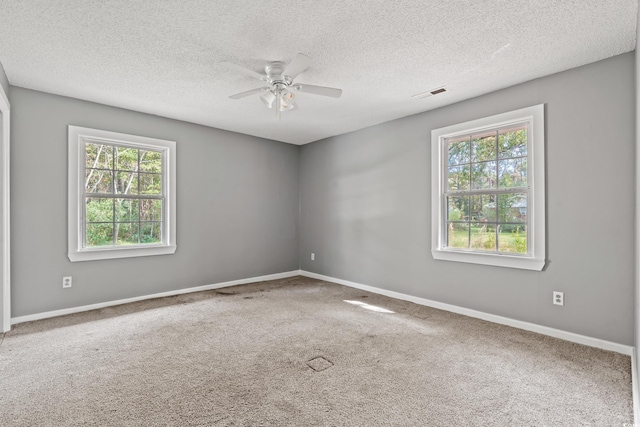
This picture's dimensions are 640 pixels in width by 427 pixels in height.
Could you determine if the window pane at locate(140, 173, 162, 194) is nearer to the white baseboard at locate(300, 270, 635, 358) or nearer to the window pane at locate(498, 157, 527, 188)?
the white baseboard at locate(300, 270, 635, 358)

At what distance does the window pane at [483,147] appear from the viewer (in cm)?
352

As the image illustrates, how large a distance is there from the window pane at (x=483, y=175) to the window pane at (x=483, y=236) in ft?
1.42

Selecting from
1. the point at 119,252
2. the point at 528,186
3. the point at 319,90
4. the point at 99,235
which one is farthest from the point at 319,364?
the point at 99,235

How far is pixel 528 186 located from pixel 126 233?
15.4ft

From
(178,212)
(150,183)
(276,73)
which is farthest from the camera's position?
(178,212)

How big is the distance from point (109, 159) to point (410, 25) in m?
3.78

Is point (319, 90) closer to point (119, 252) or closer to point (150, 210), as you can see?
point (150, 210)

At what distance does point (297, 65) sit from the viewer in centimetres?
246

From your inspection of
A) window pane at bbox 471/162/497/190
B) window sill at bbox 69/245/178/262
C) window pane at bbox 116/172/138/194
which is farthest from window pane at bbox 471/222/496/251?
window pane at bbox 116/172/138/194

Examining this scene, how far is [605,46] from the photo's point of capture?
2.52 meters

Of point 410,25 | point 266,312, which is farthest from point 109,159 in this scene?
point 410,25

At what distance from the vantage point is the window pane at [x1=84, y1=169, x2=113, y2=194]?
12.7ft

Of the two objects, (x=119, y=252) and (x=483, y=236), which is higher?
(x=483, y=236)

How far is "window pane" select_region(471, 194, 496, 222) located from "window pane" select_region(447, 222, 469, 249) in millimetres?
163
